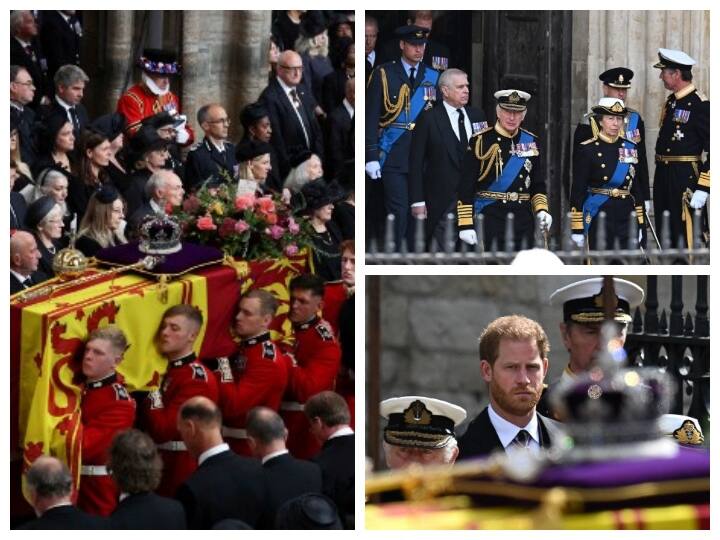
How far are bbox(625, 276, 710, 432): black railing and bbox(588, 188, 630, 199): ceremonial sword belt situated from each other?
85 centimetres

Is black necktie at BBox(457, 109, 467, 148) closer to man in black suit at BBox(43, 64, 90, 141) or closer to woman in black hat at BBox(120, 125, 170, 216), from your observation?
woman in black hat at BBox(120, 125, 170, 216)

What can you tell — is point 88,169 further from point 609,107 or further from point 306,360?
point 609,107

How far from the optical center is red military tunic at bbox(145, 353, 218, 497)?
1080 centimetres

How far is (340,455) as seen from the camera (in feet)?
36.1

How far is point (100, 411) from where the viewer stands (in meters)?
10.6

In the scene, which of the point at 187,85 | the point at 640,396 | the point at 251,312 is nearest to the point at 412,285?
the point at 251,312

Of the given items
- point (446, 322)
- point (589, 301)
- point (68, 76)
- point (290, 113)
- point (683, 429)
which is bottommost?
point (683, 429)

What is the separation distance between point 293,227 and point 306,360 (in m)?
0.62

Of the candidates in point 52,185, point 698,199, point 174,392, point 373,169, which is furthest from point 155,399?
point 698,199

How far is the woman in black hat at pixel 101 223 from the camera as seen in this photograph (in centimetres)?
1104

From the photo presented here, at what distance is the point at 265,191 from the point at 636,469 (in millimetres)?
3767

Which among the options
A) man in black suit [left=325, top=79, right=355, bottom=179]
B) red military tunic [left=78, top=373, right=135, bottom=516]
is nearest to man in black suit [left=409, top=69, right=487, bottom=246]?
man in black suit [left=325, top=79, right=355, bottom=179]

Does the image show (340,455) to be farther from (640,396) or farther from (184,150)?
(640,396)

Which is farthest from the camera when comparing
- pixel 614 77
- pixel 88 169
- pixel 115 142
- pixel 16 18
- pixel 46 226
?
pixel 614 77
